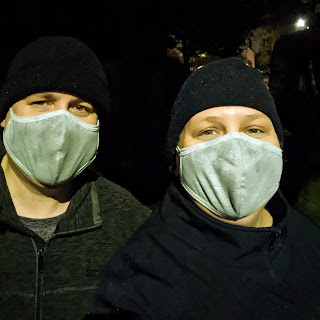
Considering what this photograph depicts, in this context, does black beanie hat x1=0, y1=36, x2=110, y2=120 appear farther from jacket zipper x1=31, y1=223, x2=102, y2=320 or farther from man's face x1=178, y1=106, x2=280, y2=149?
jacket zipper x1=31, y1=223, x2=102, y2=320

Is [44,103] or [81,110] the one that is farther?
[81,110]

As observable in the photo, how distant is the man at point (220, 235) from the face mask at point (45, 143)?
703 millimetres

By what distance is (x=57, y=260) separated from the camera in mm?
1958

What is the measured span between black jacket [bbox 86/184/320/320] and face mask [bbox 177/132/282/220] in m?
0.13

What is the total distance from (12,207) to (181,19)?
345cm

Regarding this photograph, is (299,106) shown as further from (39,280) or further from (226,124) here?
(39,280)

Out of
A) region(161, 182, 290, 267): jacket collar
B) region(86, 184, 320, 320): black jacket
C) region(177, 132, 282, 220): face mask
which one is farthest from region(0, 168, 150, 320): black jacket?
region(177, 132, 282, 220): face mask

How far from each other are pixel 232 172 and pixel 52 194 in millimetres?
1296

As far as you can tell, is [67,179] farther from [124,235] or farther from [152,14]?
[152,14]

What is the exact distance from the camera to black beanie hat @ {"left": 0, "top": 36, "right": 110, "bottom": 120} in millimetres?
2049

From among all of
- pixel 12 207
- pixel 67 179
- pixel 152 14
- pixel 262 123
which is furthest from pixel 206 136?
Result: pixel 152 14

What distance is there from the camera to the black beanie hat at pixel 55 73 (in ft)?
6.72

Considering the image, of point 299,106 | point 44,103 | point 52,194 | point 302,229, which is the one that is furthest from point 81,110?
point 299,106

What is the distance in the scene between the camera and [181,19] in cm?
418
